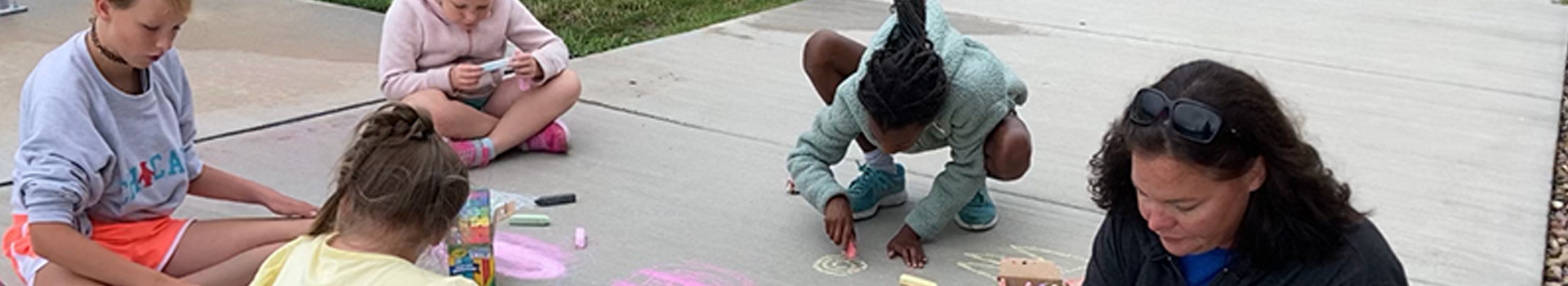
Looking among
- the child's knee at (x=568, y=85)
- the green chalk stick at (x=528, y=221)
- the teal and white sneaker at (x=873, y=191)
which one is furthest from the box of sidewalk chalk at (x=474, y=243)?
the child's knee at (x=568, y=85)

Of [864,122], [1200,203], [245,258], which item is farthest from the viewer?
[864,122]

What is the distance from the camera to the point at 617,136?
178 inches

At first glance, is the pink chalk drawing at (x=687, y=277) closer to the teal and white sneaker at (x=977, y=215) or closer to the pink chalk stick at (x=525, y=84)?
the teal and white sneaker at (x=977, y=215)

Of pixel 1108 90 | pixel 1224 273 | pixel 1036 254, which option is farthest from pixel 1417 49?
pixel 1224 273

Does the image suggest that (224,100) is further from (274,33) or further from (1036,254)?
(1036,254)

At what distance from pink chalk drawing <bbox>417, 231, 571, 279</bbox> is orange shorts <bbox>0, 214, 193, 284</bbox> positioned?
0.70 metres

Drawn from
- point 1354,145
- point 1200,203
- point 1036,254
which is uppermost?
point 1200,203

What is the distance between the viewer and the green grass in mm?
6160

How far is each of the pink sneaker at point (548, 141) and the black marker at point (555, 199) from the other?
1.40 ft

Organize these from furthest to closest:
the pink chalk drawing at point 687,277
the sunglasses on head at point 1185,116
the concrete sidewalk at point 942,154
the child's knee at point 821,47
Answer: the child's knee at point 821,47 → the concrete sidewalk at point 942,154 → the pink chalk drawing at point 687,277 → the sunglasses on head at point 1185,116

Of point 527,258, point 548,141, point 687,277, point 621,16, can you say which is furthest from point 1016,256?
point 621,16

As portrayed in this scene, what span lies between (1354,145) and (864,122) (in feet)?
7.17

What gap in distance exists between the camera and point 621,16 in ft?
22.0

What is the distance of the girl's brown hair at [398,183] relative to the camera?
7.50ft
